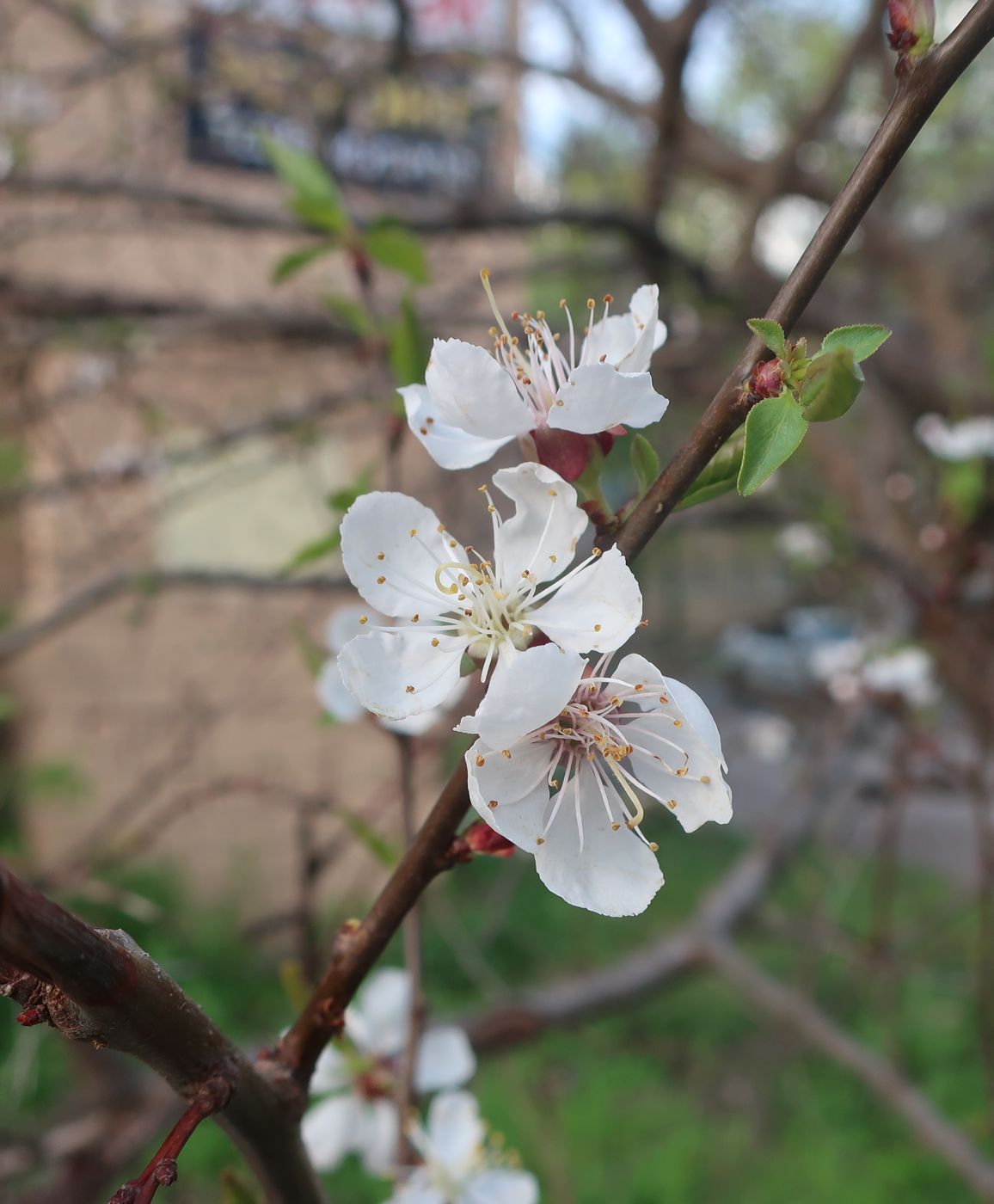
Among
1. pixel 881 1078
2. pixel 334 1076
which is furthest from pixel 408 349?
pixel 881 1078

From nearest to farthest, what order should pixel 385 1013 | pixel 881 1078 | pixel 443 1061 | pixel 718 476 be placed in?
1. pixel 718 476
2. pixel 443 1061
3. pixel 385 1013
4. pixel 881 1078

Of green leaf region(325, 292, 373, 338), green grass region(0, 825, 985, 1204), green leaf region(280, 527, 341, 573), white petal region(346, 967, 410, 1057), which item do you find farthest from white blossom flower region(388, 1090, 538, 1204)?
green grass region(0, 825, 985, 1204)

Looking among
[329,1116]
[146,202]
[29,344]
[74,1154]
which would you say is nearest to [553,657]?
[329,1116]

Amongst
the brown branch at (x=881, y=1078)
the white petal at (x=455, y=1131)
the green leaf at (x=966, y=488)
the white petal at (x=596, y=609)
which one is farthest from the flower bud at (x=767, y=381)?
the green leaf at (x=966, y=488)

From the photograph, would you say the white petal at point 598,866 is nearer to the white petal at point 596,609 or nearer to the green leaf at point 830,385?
the white petal at point 596,609

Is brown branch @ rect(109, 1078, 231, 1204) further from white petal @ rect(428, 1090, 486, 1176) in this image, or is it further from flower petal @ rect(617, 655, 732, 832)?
white petal @ rect(428, 1090, 486, 1176)

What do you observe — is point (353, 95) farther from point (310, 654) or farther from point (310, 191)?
point (310, 654)

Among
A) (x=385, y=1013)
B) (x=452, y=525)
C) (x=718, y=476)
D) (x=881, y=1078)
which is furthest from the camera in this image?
(x=452, y=525)
